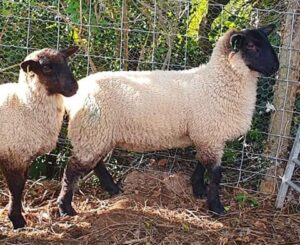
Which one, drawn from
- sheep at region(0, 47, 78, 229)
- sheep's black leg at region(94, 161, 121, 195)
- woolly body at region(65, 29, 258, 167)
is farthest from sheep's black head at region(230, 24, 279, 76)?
sheep's black leg at region(94, 161, 121, 195)

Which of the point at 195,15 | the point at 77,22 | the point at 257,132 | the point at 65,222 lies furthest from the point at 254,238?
the point at 77,22

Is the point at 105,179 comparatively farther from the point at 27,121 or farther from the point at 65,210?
the point at 27,121

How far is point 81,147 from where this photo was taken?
450 cm

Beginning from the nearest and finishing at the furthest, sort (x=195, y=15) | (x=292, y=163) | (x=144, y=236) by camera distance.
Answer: (x=144, y=236), (x=292, y=163), (x=195, y=15)

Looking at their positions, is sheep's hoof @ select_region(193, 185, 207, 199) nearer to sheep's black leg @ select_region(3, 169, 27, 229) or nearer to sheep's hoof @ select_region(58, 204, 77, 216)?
sheep's hoof @ select_region(58, 204, 77, 216)

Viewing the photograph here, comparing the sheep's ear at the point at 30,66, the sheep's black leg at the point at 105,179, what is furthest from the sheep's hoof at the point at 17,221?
the sheep's ear at the point at 30,66

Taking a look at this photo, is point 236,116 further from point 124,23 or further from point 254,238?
point 124,23

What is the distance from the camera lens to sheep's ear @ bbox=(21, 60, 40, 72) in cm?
413

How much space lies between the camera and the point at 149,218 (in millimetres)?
4465

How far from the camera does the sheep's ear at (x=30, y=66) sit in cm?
413

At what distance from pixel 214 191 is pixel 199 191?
38 cm

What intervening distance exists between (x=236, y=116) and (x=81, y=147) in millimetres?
1341

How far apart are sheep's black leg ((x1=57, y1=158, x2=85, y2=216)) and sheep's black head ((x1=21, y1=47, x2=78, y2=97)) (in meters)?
0.69

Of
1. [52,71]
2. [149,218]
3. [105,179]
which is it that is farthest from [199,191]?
[52,71]
